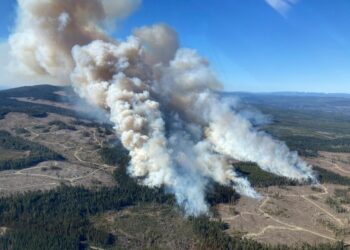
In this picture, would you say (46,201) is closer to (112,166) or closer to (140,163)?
(140,163)

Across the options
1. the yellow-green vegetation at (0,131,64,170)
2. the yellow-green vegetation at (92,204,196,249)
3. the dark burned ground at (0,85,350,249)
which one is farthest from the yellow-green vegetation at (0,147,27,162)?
the yellow-green vegetation at (92,204,196,249)

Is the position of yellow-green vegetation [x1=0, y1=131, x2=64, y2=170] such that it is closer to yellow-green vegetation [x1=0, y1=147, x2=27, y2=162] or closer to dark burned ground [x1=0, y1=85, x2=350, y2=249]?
yellow-green vegetation [x1=0, y1=147, x2=27, y2=162]

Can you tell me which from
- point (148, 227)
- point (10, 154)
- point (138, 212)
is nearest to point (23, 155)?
point (10, 154)

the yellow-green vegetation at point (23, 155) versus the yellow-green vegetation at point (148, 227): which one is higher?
the yellow-green vegetation at point (23, 155)

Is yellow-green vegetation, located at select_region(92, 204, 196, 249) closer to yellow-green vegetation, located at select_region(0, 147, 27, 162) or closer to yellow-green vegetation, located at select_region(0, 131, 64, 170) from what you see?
yellow-green vegetation, located at select_region(0, 131, 64, 170)

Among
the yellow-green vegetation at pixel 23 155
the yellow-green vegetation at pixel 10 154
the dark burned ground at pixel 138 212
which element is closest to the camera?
the dark burned ground at pixel 138 212

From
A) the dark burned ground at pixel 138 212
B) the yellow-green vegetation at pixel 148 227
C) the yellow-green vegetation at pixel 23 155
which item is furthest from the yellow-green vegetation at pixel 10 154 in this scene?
the yellow-green vegetation at pixel 148 227

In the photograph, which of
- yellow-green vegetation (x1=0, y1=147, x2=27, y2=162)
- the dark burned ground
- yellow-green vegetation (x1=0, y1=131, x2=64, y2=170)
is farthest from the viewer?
yellow-green vegetation (x1=0, y1=147, x2=27, y2=162)

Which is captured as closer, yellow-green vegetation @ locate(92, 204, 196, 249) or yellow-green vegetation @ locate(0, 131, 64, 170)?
yellow-green vegetation @ locate(92, 204, 196, 249)

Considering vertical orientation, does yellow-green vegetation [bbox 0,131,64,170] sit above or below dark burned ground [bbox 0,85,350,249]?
above

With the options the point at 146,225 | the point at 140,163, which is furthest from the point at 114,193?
the point at 146,225

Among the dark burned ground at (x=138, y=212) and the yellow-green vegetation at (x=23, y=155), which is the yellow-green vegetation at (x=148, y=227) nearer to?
the dark burned ground at (x=138, y=212)

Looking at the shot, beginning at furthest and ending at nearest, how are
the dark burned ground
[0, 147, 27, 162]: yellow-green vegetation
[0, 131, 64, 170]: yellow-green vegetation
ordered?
[0, 147, 27, 162]: yellow-green vegetation < [0, 131, 64, 170]: yellow-green vegetation < the dark burned ground
